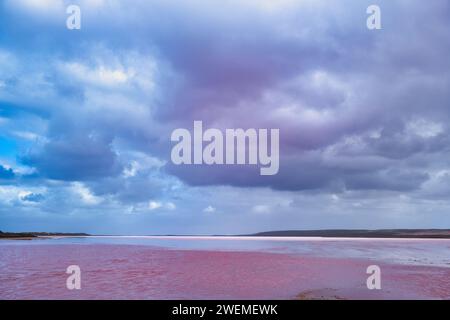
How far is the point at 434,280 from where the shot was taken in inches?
909

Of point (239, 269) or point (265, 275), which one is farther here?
point (239, 269)

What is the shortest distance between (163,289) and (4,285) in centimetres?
988

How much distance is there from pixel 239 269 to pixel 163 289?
9736 millimetres

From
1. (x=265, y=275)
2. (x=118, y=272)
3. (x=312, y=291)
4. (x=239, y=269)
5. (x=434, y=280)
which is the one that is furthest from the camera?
(x=239, y=269)
